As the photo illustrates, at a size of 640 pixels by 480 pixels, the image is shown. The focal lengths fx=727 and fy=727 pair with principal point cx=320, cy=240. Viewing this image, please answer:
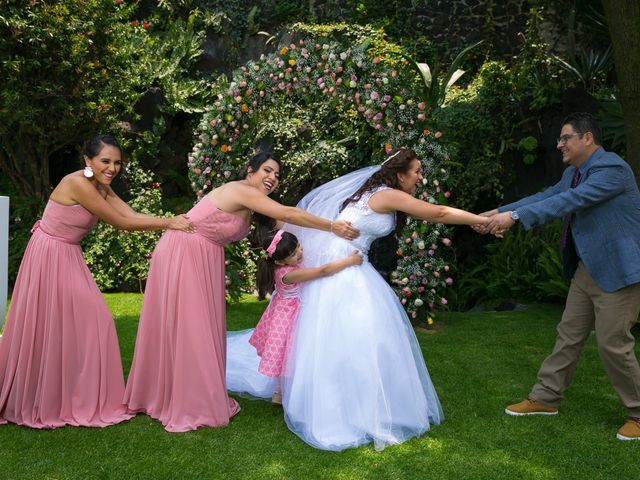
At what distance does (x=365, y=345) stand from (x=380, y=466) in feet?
2.51

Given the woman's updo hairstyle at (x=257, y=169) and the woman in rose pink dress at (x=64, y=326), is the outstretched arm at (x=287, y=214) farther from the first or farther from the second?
the woman in rose pink dress at (x=64, y=326)

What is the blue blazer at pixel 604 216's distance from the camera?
177 inches

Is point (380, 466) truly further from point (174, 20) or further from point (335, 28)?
point (174, 20)

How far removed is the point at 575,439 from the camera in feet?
15.3

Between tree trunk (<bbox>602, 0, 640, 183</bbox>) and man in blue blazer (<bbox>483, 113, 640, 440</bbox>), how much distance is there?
3.00 meters

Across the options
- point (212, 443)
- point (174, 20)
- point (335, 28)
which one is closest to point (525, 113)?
point (335, 28)

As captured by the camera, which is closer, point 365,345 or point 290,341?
point 365,345

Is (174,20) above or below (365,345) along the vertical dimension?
above

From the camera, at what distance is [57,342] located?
A: 4.84 m

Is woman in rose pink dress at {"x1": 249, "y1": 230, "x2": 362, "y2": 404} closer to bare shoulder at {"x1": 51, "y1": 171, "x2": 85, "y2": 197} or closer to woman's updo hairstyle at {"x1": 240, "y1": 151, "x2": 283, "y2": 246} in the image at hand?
woman's updo hairstyle at {"x1": 240, "y1": 151, "x2": 283, "y2": 246}

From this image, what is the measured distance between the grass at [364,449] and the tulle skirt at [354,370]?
0.41 ft

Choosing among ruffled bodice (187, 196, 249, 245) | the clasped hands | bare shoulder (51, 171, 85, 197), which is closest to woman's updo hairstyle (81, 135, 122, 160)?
bare shoulder (51, 171, 85, 197)

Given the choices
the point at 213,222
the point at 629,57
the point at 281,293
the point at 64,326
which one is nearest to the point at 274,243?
the point at 281,293

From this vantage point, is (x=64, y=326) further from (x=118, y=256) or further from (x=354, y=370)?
(x=118, y=256)
